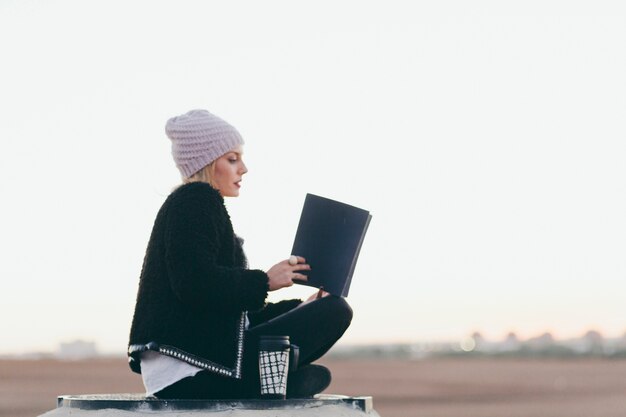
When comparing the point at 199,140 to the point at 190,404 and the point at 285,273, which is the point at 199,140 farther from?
the point at 190,404

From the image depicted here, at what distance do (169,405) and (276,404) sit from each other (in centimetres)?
38

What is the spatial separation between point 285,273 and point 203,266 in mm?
352

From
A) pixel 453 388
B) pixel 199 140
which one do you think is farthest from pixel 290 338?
pixel 453 388

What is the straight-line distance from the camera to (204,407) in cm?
407

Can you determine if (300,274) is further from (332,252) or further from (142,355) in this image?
(142,355)

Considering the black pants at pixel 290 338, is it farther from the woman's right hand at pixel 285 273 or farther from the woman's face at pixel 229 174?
the woman's face at pixel 229 174

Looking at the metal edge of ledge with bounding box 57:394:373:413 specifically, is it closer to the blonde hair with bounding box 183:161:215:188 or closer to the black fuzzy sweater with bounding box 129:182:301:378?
the black fuzzy sweater with bounding box 129:182:301:378

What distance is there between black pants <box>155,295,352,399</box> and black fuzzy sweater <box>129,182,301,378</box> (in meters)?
0.06

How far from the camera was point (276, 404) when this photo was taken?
4145mm

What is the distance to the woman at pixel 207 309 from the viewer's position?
421 centimetres

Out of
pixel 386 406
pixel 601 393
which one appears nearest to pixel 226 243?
pixel 386 406

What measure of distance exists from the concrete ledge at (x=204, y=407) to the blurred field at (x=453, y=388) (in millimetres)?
17368

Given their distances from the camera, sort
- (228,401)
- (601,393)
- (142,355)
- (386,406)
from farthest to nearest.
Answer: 1. (601,393)
2. (386,406)
3. (142,355)
4. (228,401)

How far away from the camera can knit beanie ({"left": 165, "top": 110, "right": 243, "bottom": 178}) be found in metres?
4.54
